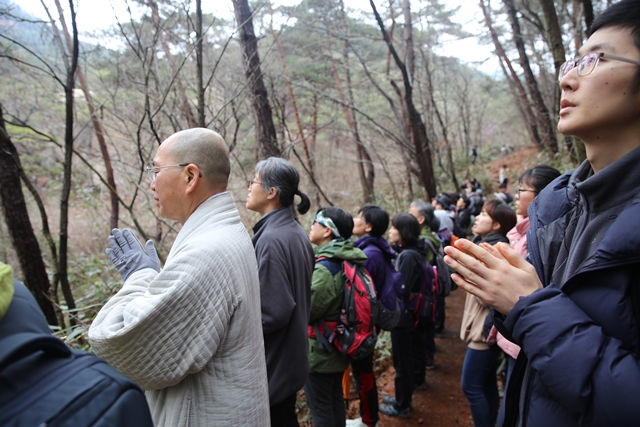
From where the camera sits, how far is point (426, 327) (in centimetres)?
398

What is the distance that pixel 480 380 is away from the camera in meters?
2.65

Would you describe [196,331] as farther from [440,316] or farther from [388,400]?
[440,316]

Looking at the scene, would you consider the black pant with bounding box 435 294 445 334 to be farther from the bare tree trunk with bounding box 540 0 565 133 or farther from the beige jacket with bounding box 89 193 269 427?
the beige jacket with bounding box 89 193 269 427

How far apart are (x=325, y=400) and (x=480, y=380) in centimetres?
116

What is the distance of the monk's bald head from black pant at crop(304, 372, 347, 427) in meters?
1.68

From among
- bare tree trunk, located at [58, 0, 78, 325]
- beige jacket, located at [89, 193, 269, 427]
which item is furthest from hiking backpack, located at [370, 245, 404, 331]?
bare tree trunk, located at [58, 0, 78, 325]

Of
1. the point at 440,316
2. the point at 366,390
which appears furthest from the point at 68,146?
the point at 440,316

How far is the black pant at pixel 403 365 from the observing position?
3270 mm

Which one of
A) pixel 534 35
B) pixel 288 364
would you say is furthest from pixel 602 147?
pixel 534 35

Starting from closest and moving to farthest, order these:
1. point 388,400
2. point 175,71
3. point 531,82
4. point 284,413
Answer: point 284,413, point 388,400, point 175,71, point 531,82

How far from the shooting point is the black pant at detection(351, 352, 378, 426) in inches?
117

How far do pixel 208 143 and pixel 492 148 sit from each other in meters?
27.0

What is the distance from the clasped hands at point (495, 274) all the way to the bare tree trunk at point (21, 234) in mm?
3512

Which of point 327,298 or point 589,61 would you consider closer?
point 589,61
